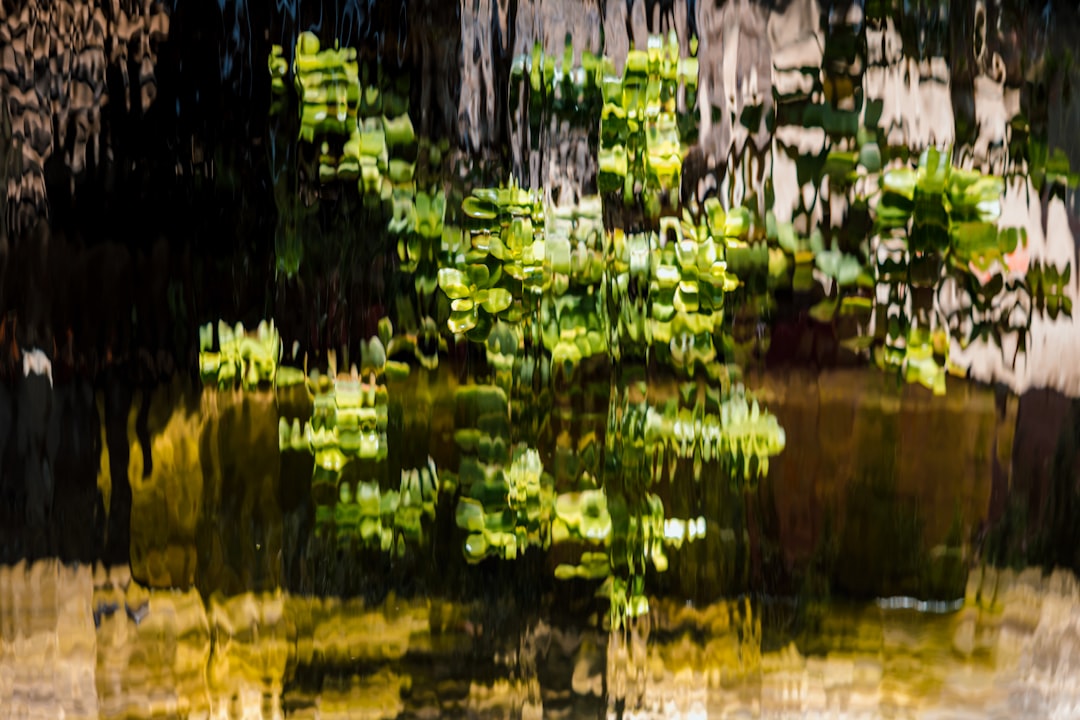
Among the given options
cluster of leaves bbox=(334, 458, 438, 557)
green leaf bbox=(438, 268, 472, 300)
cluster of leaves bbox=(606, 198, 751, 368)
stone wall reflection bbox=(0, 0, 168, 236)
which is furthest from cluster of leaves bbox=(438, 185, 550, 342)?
stone wall reflection bbox=(0, 0, 168, 236)

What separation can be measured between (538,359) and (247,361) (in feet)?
2.03

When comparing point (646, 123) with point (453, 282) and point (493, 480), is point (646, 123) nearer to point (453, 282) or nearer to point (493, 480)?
point (453, 282)

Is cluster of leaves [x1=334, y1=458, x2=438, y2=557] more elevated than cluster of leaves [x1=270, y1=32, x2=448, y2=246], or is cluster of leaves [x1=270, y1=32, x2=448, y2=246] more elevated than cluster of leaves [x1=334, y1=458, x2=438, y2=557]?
cluster of leaves [x1=270, y1=32, x2=448, y2=246]

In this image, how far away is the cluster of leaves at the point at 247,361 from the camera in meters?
1.36

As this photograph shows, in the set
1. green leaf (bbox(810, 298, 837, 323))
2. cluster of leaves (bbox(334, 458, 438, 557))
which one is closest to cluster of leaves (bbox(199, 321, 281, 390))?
cluster of leaves (bbox(334, 458, 438, 557))

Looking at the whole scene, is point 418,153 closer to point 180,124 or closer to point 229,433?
point 180,124

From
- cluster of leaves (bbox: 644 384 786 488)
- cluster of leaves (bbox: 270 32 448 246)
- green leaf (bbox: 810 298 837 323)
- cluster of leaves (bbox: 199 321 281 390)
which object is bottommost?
cluster of leaves (bbox: 644 384 786 488)

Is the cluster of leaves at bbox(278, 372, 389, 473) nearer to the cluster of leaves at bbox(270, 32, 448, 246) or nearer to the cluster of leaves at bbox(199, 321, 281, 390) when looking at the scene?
the cluster of leaves at bbox(199, 321, 281, 390)

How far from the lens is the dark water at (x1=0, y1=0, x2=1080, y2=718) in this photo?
1.34 meters

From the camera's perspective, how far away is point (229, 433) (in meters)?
1.37

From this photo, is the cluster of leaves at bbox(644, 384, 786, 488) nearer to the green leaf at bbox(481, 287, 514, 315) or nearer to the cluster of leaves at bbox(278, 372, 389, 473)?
the green leaf at bbox(481, 287, 514, 315)

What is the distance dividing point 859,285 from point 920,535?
563mm

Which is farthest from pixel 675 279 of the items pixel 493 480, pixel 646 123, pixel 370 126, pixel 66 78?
pixel 66 78

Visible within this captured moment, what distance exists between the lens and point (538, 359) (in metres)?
1.36
